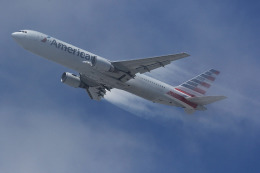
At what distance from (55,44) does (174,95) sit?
51.6 ft

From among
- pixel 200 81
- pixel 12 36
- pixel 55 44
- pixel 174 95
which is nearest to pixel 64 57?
pixel 55 44

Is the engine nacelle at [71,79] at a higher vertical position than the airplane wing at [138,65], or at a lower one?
lower

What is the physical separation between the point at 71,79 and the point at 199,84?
16661mm

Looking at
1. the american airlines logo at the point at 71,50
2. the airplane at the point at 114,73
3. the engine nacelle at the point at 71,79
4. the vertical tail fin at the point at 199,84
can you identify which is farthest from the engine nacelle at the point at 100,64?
the vertical tail fin at the point at 199,84

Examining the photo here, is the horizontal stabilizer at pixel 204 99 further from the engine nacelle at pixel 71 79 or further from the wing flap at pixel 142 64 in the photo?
the engine nacelle at pixel 71 79

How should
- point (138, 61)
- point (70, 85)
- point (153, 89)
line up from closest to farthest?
1. point (138, 61)
2. point (153, 89)
3. point (70, 85)

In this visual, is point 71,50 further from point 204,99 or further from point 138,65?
point 204,99

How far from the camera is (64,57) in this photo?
47.0 m

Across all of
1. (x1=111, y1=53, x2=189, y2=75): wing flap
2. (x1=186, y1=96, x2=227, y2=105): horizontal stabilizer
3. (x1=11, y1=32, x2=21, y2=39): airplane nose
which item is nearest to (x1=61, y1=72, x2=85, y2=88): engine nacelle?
(x1=111, y1=53, x2=189, y2=75): wing flap

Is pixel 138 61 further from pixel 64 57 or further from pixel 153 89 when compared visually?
pixel 64 57

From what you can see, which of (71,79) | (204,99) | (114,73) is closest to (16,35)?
(71,79)

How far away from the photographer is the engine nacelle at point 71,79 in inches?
2114

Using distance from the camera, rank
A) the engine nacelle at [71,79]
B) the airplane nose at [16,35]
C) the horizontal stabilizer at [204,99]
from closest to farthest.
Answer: the airplane nose at [16,35] → the horizontal stabilizer at [204,99] → the engine nacelle at [71,79]

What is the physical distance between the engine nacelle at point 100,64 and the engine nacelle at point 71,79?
7738 millimetres
